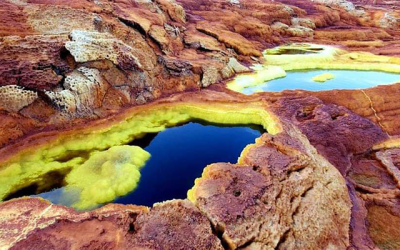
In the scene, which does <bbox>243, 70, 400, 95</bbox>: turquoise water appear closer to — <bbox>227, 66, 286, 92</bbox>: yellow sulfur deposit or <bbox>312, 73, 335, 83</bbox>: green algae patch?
<bbox>312, 73, 335, 83</bbox>: green algae patch

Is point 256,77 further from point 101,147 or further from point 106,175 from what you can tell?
point 106,175

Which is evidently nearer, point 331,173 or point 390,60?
point 331,173

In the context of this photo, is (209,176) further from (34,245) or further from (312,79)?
(312,79)

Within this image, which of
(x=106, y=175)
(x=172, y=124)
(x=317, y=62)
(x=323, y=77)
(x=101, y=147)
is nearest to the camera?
(x=106, y=175)

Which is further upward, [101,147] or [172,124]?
[172,124]

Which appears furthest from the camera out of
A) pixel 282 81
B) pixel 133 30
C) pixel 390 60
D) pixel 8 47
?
pixel 390 60

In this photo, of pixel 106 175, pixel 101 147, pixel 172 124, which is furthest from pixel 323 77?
pixel 106 175

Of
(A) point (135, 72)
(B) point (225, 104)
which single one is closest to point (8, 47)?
(A) point (135, 72)
